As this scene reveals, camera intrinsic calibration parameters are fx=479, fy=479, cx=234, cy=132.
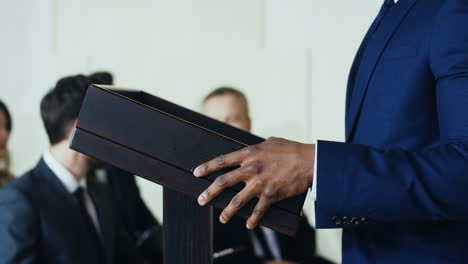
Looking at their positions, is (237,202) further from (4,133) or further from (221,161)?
(4,133)

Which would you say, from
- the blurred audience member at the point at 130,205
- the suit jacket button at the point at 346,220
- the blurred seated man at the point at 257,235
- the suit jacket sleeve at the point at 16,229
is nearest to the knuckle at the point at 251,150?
the suit jacket button at the point at 346,220

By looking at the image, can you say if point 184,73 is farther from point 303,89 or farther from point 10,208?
point 10,208

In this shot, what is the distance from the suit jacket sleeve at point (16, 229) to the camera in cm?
161

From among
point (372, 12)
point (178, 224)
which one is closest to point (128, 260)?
point (178, 224)

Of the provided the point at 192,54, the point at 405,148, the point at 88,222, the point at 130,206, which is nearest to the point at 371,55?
the point at 405,148

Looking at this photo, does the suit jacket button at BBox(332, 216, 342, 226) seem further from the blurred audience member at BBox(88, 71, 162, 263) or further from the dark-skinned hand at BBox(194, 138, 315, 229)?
the blurred audience member at BBox(88, 71, 162, 263)

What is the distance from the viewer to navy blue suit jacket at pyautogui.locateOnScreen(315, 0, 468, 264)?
81 centimetres

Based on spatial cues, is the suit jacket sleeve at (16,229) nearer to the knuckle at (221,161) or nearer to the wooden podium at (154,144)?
the wooden podium at (154,144)

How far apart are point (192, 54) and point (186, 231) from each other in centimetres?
270

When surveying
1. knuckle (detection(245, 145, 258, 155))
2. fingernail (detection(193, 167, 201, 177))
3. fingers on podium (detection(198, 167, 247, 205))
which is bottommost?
fingers on podium (detection(198, 167, 247, 205))

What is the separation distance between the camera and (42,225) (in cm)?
173

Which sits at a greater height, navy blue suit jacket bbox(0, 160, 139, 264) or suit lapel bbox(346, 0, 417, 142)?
suit lapel bbox(346, 0, 417, 142)

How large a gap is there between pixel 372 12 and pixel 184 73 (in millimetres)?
1380

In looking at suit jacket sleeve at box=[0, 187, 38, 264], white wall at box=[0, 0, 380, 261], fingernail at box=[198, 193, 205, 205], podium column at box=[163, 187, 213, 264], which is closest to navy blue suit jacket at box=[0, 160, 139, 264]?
suit jacket sleeve at box=[0, 187, 38, 264]
